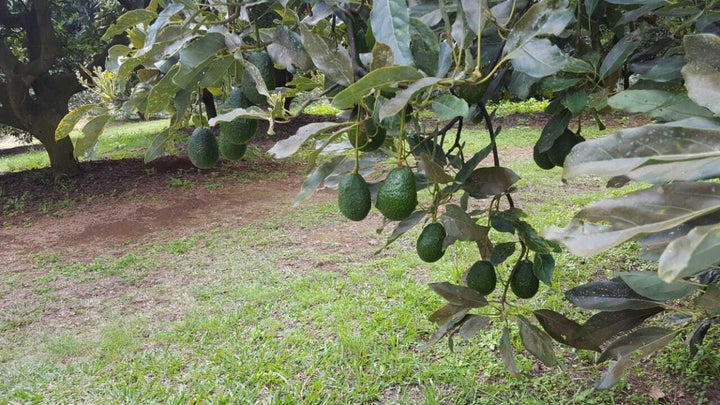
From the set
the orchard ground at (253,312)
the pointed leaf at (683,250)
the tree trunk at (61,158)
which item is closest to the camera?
the pointed leaf at (683,250)

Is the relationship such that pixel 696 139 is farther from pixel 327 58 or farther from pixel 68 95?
pixel 68 95

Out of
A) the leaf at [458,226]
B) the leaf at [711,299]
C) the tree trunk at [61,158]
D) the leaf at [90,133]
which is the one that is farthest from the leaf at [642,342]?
the tree trunk at [61,158]

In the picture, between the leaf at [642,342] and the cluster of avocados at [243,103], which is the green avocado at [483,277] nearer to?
the leaf at [642,342]

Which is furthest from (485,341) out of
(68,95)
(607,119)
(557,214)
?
(607,119)

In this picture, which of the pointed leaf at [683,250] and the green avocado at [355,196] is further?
the green avocado at [355,196]

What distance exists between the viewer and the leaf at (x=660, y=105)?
69 centimetres

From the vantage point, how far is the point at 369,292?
9.95 ft

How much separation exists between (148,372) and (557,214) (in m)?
2.90

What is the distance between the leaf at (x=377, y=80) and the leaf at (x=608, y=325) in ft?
2.53

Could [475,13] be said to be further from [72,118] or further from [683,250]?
[72,118]

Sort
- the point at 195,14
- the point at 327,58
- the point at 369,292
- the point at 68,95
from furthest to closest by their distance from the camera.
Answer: the point at 68,95 < the point at 369,292 < the point at 195,14 < the point at 327,58

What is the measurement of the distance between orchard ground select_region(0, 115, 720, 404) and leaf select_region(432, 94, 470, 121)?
5.15 feet

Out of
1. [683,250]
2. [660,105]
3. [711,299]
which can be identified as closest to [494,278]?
[711,299]

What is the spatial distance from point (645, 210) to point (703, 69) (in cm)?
22
